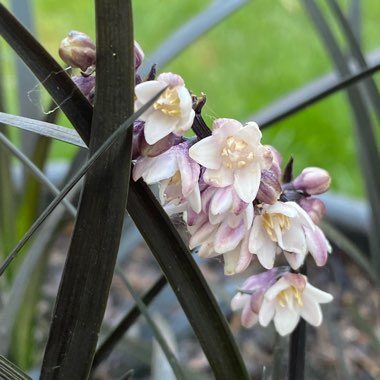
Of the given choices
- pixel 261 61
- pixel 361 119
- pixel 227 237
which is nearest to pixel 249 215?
pixel 227 237

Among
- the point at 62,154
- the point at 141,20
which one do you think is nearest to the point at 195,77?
the point at 141,20

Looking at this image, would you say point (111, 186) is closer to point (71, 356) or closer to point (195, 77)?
point (71, 356)

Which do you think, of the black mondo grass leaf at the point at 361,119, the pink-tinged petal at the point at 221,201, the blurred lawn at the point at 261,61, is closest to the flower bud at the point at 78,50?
the pink-tinged petal at the point at 221,201

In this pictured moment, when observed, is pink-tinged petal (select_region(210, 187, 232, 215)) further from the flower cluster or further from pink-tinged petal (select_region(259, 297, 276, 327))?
pink-tinged petal (select_region(259, 297, 276, 327))

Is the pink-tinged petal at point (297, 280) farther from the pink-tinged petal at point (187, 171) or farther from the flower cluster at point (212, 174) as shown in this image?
the pink-tinged petal at point (187, 171)

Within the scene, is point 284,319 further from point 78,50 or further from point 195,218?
point 78,50

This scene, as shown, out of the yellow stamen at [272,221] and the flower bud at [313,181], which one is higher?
the yellow stamen at [272,221]

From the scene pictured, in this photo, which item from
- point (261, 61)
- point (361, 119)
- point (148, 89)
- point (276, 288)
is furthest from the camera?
point (261, 61)
